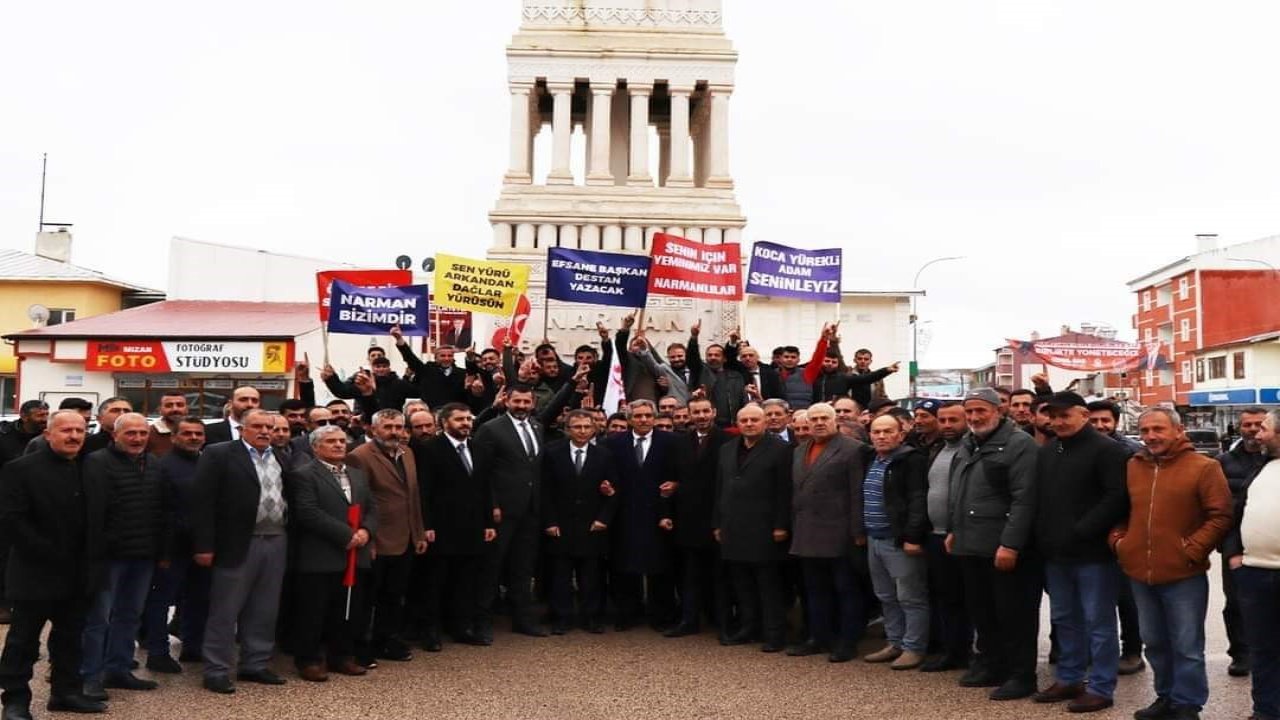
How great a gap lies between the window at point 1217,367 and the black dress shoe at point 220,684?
5534 centimetres

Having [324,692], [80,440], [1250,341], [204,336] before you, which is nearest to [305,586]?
[324,692]

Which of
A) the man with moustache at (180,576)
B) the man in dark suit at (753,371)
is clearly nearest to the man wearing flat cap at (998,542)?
the man in dark suit at (753,371)

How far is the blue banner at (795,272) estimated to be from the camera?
1678 centimetres

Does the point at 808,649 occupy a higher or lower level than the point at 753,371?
lower

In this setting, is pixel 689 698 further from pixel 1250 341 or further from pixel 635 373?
pixel 1250 341

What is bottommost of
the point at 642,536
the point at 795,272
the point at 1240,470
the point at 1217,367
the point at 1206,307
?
the point at 642,536

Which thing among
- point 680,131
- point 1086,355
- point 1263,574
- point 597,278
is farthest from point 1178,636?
point 680,131

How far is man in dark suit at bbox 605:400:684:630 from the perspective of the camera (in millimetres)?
11586

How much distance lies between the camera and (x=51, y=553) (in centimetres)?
789

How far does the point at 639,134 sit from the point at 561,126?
1.84m

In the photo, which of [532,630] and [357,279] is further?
[357,279]

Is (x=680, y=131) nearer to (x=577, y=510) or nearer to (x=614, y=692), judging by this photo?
(x=577, y=510)

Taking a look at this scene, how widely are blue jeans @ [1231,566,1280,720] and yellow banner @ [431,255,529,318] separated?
12.0 m

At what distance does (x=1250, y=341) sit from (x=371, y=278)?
45.0m
